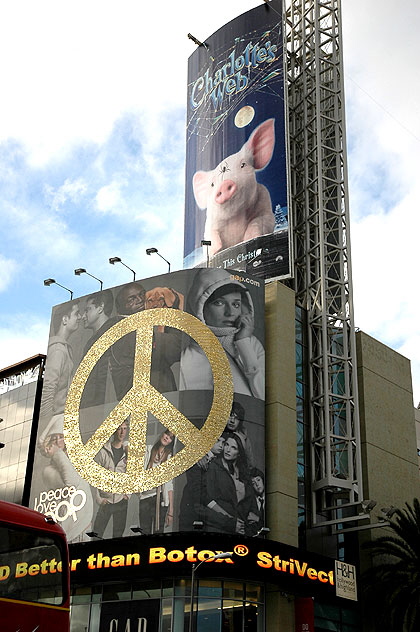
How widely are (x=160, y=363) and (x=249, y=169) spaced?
18.8 meters

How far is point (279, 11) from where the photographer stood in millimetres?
64688

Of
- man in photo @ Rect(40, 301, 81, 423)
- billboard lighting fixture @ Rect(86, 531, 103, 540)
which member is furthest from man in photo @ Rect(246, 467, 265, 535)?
man in photo @ Rect(40, 301, 81, 423)

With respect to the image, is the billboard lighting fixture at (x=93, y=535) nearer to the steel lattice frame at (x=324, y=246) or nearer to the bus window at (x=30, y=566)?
the steel lattice frame at (x=324, y=246)

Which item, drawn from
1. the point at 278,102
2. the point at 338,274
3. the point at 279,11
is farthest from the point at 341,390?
the point at 279,11

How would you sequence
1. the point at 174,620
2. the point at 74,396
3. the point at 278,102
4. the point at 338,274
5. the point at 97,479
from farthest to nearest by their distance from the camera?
the point at 278,102 → the point at 338,274 → the point at 74,396 → the point at 97,479 → the point at 174,620

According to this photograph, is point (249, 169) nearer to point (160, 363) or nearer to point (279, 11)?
point (279, 11)

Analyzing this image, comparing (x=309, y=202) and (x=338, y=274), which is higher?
(x=309, y=202)

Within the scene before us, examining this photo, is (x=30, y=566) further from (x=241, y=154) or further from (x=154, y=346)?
(x=241, y=154)

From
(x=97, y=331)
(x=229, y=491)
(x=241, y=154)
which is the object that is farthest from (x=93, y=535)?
(x=241, y=154)

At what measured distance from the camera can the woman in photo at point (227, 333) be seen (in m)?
49.4

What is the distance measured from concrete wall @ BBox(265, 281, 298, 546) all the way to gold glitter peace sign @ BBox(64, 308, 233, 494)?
3.20 metres

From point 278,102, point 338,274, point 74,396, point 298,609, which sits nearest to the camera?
point 298,609

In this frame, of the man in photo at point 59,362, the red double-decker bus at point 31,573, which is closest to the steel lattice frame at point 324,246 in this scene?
the man in photo at point 59,362

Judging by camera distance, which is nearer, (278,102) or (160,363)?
(160,363)
